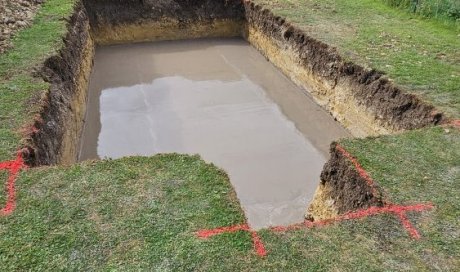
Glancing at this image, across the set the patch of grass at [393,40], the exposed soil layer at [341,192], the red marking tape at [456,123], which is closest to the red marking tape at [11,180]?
the exposed soil layer at [341,192]

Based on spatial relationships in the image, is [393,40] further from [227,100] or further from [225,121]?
[225,121]

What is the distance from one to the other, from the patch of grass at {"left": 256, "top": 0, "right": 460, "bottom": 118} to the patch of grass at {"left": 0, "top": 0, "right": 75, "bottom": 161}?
5427 millimetres

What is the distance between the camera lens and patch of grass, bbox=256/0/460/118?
26.0 ft

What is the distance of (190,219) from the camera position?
4758 mm

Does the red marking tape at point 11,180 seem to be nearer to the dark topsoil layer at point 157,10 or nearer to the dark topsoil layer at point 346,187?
the dark topsoil layer at point 346,187

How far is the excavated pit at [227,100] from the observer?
6.99 m

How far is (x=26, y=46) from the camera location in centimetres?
898

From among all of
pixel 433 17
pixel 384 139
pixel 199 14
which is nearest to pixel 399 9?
pixel 433 17

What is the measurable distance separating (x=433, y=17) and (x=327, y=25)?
2.67 metres

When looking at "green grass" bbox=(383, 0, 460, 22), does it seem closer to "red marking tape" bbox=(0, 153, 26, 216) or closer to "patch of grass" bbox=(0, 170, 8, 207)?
"red marking tape" bbox=(0, 153, 26, 216)

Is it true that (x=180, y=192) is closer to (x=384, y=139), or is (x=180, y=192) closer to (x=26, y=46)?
(x=384, y=139)

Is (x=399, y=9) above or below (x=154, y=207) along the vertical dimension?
above

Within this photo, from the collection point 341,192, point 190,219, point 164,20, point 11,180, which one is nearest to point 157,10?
point 164,20

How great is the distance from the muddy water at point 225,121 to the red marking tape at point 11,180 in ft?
7.71
